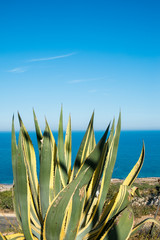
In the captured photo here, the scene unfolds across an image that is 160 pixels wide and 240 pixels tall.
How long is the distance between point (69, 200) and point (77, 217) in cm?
25

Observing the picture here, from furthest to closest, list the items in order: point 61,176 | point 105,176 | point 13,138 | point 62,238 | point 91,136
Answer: point 91,136
point 61,176
point 105,176
point 13,138
point 62,238

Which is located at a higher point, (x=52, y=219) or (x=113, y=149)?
(x=113, y=149)

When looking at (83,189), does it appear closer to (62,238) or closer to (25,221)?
(62,238)

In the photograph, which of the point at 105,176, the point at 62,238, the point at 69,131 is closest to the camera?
the point at 62,238

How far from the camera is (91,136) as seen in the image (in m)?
1.97

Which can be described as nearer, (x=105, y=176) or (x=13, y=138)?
(x=13, y=138)

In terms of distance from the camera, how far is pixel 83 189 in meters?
1.25

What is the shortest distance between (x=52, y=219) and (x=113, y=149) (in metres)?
0.68

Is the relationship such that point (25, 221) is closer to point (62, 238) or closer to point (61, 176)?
point (62, 238)

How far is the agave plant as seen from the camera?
123 cm

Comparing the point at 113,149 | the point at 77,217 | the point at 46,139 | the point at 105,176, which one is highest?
the point at 46,139

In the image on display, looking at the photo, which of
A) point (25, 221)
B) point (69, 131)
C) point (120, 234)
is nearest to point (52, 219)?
point (25, 221)

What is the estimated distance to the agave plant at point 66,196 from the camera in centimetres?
123

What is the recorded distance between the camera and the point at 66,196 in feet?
3.81
